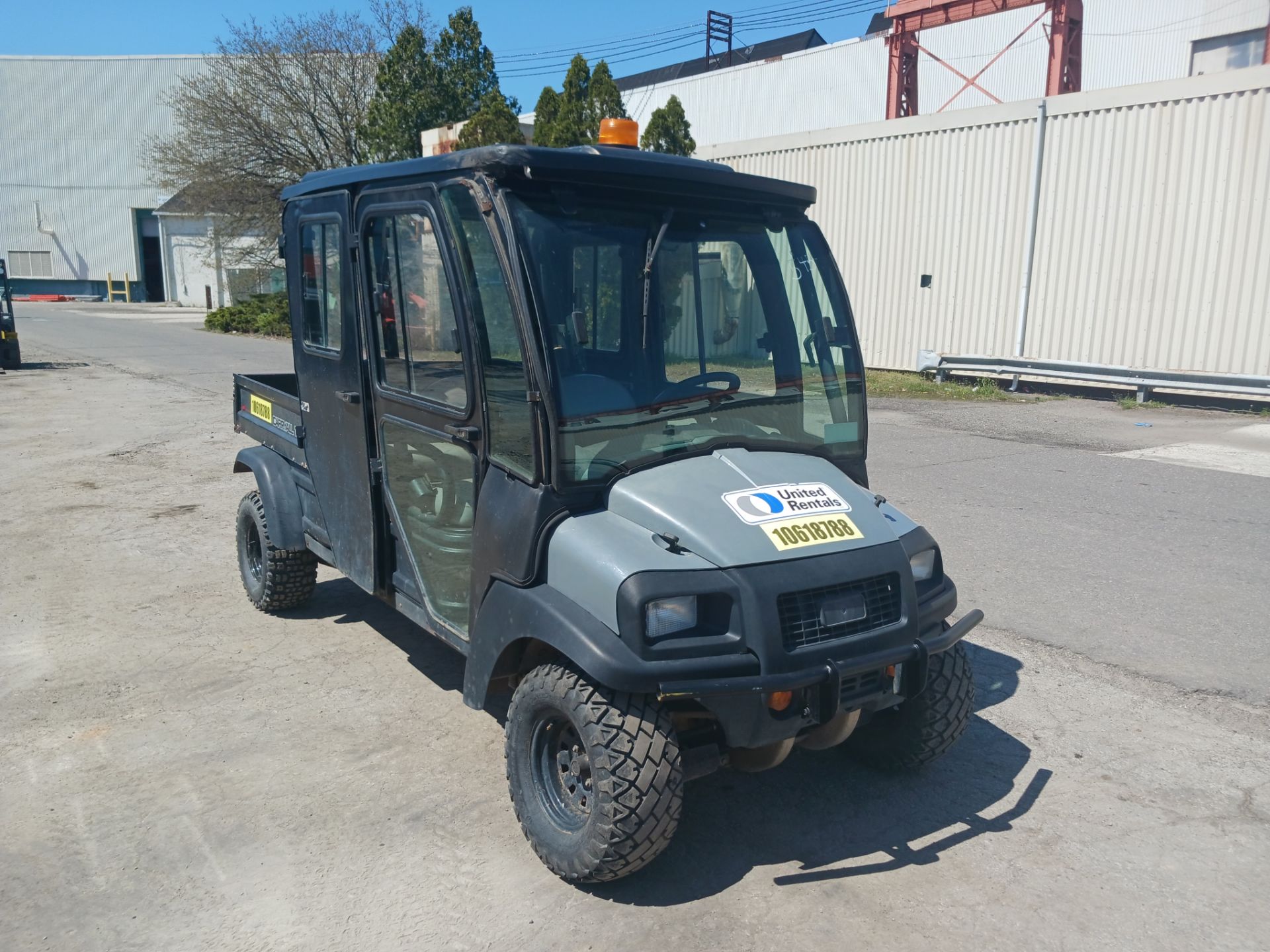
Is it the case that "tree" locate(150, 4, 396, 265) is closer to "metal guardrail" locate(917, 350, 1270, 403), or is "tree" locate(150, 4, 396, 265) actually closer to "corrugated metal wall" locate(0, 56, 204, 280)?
"metal guardrail" locate(917, 350, 1270, 403)

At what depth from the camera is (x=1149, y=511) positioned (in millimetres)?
7867

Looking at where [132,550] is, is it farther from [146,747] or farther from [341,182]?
[341,182]

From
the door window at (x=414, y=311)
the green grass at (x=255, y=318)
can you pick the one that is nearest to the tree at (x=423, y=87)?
the green grass at (x=255, y=318)

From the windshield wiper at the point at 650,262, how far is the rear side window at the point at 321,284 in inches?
62.8

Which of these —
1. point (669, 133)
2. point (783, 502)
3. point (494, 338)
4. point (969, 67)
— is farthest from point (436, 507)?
point (969, 67)

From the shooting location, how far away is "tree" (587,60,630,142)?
19078 millimetres

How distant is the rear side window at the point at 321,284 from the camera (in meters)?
4.50

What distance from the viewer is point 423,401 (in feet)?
13.0

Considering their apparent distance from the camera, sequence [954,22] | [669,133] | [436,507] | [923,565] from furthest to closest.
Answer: [954,22] → [669,133] → [436,507] → [923,565]

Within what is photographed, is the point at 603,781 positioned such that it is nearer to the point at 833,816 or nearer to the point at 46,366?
the point at 833,816

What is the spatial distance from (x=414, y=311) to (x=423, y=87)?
23.9 metres

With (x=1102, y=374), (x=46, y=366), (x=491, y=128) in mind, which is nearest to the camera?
(x=1102, y=374)

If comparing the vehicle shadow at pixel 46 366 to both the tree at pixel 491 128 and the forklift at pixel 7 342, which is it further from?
the tree at pixel 491 128

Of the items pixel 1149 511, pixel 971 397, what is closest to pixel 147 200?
pixel 971 397
